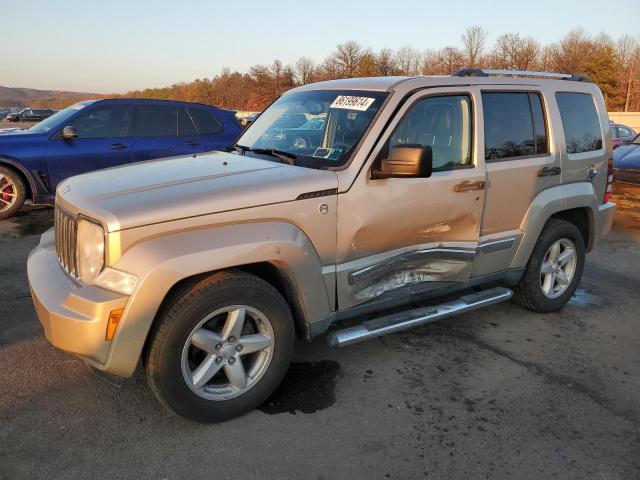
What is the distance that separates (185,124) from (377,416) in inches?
259

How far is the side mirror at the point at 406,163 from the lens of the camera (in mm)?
3205

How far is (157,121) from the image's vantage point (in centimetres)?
834

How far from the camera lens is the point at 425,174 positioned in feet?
10.8

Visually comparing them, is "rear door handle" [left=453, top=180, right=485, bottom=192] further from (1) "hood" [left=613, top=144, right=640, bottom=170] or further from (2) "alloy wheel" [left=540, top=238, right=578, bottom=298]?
(1) "hood" [left=613, top=144, right=640, bottom=170]

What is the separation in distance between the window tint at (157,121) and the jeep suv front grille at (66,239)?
17.5ft

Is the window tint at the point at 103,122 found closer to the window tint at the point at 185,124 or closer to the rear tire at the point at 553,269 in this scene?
the window tint at the point at 185,124

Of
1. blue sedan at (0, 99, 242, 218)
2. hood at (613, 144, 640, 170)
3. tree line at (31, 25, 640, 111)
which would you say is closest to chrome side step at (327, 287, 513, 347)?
blue sedan at (0, 99, 242, 218)

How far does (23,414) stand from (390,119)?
2845 mm

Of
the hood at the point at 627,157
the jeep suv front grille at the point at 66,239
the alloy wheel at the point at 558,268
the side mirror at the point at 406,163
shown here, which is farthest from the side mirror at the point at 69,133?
the hood at the point at 627,157

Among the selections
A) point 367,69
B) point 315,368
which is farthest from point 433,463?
point 367,69

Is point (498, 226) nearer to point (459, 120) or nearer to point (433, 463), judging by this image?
point (459, 120)

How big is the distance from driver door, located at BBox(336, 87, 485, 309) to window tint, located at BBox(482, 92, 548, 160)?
0.17 meters

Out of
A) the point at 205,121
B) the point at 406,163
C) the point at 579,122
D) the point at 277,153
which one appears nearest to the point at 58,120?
the point at 205,121

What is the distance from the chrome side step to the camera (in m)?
3.34
